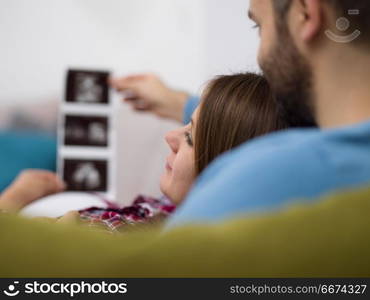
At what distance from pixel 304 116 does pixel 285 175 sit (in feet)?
0.60

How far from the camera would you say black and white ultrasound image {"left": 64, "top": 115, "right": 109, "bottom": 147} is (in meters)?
1.28

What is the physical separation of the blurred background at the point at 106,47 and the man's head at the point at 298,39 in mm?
711

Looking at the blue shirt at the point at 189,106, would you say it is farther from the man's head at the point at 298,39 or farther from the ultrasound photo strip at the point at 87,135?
the man's head at the point at 298,39

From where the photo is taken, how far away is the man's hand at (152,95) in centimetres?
123

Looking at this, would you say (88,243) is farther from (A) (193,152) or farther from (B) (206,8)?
(B) (206,8)

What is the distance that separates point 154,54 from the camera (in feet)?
4.73

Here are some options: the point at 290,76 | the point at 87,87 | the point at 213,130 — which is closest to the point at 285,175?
the point at 290,76

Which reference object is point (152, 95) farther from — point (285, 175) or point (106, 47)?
point (285, 175)

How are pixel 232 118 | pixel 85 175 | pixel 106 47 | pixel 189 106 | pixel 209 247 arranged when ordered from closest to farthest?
1. pixel 209 247
2. pixel 232 118
3. pixel 189 106
4. pixel 85 175
5. pixel 106 47

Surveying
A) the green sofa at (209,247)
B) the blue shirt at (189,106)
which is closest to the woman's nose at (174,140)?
the blue shirt at (189,106)

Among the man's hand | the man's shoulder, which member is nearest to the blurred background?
the man's hand

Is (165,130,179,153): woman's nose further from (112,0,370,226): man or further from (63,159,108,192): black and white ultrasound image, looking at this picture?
(63,159,108,192): black and white ultrasound image

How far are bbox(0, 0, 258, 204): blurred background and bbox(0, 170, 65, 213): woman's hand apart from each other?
0.15 meters

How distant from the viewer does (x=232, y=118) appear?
2.64 feet
